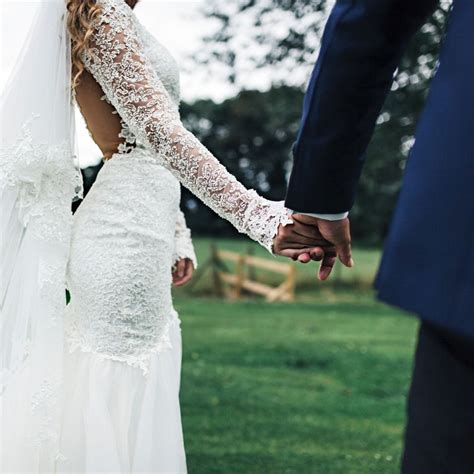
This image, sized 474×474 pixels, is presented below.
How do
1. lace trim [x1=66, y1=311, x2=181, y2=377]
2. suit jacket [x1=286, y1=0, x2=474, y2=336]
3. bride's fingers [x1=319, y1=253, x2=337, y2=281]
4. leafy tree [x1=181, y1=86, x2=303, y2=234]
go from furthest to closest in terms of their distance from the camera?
leafy tree [x1=181, y1=86, x2=303, y2=234] → lace trim [x1=66, y1=311, x2=181, y2=377] → bride's fingers [x1=319, y1=253, x2=337, y2=281] → suit jacket [x1=286, y1=0, x2=474, y2=336]

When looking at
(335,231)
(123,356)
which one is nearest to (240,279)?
(123,356)

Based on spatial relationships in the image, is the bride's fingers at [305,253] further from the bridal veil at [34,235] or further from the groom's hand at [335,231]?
→ the bridal veil at [34,235]

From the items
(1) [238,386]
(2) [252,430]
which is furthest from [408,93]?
(2) [252,430]

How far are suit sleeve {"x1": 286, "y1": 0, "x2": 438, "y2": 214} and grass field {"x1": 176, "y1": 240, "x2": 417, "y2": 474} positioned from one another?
3.74 metres

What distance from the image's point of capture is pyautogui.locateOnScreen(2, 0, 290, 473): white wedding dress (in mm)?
2947

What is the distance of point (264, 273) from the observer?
2169 centimetres

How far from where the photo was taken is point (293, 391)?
8.25m

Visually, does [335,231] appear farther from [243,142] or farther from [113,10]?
[243,142]

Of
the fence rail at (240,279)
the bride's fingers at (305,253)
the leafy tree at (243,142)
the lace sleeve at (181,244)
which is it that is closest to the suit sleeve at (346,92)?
the bride's fingers at (305,253)

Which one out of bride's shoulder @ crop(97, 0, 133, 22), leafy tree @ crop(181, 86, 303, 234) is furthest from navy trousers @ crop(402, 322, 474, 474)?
leafy tree @ crop(181, 86, 303, 234)

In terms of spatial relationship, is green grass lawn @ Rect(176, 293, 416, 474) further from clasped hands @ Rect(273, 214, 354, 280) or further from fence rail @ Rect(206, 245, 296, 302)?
fence rail @ Rect(206, 245, 296, 302)

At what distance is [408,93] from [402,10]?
10.2 m

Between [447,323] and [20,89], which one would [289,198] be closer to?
[447,323]

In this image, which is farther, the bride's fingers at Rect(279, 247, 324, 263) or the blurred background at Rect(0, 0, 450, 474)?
the blurred background at Rect(0, 0, 450, 474)
